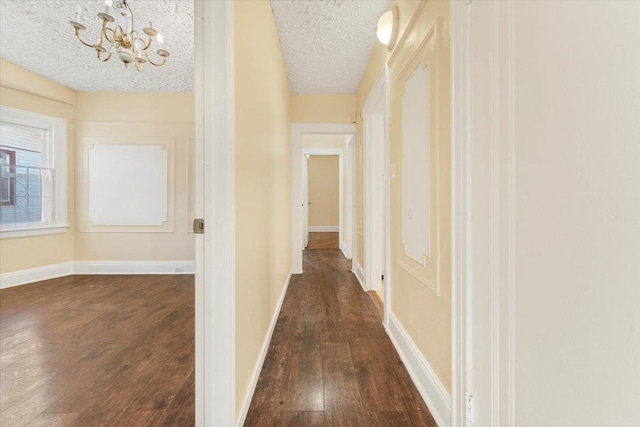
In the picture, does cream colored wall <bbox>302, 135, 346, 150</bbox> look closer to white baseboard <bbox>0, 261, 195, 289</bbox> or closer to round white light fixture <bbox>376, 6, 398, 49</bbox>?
white baseboard <bbox>0, 261, 195, 289</bbox>

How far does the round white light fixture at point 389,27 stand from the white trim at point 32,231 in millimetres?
4609

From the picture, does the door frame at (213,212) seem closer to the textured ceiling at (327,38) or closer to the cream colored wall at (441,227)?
the cream colored wall at (441,227)

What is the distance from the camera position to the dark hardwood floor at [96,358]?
126cm

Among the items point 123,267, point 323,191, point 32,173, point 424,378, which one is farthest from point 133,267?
point 323,191

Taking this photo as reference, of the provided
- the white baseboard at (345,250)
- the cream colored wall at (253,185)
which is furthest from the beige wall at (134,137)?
the white baseboard at (345,250)

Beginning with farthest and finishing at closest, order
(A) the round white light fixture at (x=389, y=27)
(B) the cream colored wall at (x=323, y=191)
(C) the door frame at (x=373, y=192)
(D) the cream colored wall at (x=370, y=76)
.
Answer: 1. (B) the cream colored wall at (x=323, y=191)
2. (C) the door frame at (x=373, y=192)
3. (A) the round white light fixture at (x=389, y=27)
4. (D) the cream colored wall at (x=370, y=76)

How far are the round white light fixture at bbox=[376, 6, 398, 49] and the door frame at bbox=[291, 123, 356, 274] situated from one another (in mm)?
1773

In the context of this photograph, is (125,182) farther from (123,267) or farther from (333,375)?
(333,375)

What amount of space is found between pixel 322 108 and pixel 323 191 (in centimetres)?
428

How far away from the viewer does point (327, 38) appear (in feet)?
7.80

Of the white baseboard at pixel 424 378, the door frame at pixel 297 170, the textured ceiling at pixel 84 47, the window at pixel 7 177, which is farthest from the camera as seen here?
the door frame at pixel 297 170

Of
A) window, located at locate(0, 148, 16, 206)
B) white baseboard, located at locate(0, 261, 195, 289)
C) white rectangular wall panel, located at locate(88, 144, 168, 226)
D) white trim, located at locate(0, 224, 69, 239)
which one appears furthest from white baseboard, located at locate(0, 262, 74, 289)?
window, located at locate(0, 148, 16, 206)
